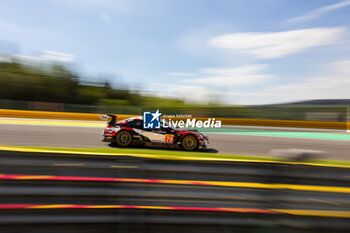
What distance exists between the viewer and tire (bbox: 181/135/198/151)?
7.72m

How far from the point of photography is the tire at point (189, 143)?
304 inches

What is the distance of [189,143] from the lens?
25.4 ft

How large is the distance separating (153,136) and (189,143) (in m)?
1.19

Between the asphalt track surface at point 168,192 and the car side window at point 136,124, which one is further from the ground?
the car side window at point 136,124

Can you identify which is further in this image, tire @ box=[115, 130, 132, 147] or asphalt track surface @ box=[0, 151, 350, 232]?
tire @ box=[115, 130, 132, 147]

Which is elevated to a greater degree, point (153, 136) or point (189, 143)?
point (153, 136)

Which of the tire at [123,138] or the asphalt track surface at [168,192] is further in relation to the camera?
the tire at [123,138]

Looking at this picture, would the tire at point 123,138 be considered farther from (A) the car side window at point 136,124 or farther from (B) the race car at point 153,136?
(A) the car side window at point 136,124

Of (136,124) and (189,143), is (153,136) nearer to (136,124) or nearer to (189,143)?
(136,124)

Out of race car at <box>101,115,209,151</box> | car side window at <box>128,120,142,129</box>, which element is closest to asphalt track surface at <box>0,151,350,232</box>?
race car at <box>101,115,209,151</box>

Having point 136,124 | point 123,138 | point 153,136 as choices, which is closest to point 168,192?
point 153,136

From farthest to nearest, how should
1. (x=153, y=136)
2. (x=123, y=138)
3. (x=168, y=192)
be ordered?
(x=123, y=138)
(x=153, y=136)
(x=168, y=192)

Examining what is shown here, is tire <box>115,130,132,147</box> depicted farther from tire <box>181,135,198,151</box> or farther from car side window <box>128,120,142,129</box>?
tire <box>181,135,198,151</box>

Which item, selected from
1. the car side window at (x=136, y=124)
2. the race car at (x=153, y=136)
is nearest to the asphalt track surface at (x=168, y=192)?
the race car at (x=153, y=136)
